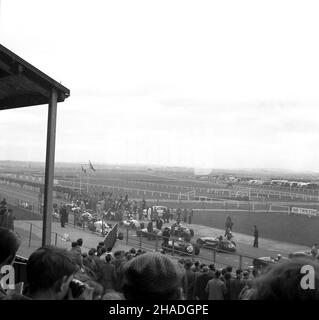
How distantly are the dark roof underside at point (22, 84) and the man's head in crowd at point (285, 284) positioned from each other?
444 centimetres

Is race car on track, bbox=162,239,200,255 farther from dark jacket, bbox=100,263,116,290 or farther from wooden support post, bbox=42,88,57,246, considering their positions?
wooden support post, bbox=42,88,57,246

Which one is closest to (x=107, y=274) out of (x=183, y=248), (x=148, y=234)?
(x=183, y=248)

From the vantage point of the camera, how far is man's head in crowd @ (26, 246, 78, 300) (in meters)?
1.76

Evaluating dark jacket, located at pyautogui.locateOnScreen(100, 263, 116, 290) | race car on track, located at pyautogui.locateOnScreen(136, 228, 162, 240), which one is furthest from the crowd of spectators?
race car on track, located at pyautogui.locateOnScreen(136, 228, 162, 240)

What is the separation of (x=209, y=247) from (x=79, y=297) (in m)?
10.9

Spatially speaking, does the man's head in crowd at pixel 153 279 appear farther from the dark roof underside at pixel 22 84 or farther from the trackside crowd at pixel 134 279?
the dark roof underside at pixel 22 84

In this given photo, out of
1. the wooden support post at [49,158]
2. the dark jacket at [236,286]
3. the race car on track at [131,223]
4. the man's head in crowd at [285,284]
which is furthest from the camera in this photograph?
the race car on track at [131,223]

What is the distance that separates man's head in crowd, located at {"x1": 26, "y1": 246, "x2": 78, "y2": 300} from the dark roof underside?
12.2 ft

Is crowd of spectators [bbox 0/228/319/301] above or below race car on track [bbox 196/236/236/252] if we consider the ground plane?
above

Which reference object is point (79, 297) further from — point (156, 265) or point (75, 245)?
point (75, 245)

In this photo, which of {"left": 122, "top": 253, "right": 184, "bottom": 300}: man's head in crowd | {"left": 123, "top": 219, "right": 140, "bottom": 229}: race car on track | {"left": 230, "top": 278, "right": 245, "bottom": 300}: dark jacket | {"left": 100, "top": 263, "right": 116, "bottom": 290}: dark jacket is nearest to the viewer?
{"left": 122, "top": 253, "right": 184, "bottom": 300}: man's head in crowd

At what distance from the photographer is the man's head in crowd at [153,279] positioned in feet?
4.82

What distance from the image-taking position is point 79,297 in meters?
1.81
